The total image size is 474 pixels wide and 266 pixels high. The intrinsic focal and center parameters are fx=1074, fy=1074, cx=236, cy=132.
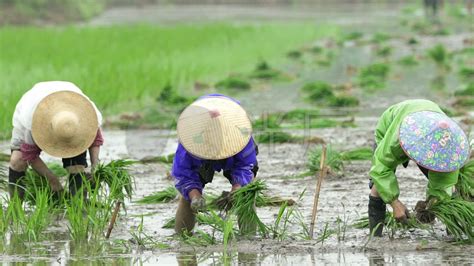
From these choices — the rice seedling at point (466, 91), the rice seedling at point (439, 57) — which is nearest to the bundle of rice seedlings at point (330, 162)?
the rice seedling at point (466, 91)

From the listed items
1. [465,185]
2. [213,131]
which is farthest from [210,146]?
[465,185]

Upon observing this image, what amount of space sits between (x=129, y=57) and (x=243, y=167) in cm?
1108

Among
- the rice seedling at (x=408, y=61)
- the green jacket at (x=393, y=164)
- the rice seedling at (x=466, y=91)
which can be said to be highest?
the green jacket at (x=393, y=164)

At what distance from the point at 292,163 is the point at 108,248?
2.97 m

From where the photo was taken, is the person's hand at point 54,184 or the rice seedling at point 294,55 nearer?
the person's hand at point 54,184

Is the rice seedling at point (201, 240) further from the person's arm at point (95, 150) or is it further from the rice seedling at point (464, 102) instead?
the rice seedling at point (464, 102)

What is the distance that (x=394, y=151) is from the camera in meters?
4.84

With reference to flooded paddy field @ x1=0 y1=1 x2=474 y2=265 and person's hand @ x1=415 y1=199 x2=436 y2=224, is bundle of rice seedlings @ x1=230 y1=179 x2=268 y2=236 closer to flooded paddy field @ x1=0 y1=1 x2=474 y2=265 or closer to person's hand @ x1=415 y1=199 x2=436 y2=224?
flooded paddy field @ x1=0 y1=1 x2=474 y2=265

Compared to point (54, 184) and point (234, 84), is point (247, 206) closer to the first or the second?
point (54, 184)

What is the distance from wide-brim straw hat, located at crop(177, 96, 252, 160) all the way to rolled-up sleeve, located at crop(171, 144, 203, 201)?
19cm

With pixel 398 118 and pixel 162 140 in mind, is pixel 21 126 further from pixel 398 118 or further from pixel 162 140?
pixel 162 140

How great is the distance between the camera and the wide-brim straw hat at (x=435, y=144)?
466 cm

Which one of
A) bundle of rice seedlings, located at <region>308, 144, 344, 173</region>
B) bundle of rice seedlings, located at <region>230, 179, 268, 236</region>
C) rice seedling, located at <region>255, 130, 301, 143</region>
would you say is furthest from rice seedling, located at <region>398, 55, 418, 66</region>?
bundle of rice seedlings, located at <region>230, 179, 268, 236</region>

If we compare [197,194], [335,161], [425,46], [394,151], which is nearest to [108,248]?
[197,194]
